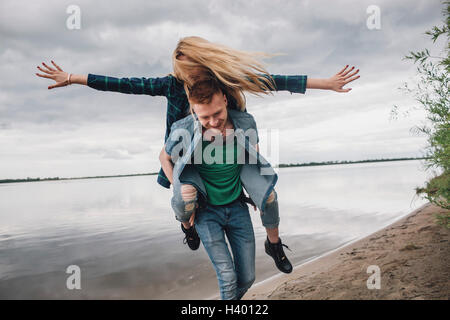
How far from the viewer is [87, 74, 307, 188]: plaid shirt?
270cm

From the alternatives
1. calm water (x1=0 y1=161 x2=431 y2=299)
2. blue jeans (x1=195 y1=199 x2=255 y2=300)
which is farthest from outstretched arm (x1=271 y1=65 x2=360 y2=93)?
calm water (x1=0 y1=161 x2=431 y2=299)

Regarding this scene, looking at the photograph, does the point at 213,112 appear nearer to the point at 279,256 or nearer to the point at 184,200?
the point at 184,200

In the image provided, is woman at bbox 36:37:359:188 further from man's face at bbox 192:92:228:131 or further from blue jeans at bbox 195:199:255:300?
blue jeans at bbox 195:199:255:300

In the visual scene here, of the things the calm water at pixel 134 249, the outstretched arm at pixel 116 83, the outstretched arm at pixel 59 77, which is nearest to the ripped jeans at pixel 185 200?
the outstretched arm at pixel 116 83

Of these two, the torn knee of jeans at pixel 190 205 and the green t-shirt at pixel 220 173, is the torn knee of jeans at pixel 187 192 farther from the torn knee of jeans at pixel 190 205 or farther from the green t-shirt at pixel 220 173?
the green t-shirt at pixel 220 173

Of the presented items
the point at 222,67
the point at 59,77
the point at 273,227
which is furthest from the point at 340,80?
the point at 59,77

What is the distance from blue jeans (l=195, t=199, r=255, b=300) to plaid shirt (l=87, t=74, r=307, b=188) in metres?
0.93

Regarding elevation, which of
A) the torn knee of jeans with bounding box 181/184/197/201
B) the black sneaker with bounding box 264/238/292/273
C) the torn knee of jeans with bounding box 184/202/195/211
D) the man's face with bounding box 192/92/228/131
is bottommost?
the black sneaker with bounding box 264/238/292/273

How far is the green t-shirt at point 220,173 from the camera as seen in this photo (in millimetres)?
2773

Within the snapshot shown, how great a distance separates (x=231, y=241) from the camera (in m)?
3.05

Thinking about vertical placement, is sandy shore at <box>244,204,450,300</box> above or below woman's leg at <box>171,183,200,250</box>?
below

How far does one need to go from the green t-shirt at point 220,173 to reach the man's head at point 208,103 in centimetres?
24
